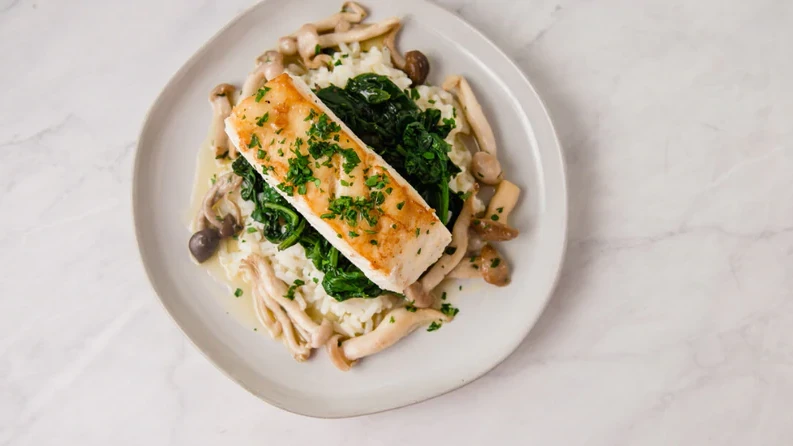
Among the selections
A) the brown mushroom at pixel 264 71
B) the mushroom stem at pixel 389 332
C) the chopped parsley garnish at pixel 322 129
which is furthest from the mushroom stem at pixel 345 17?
the mushroom stem at pixel 389 332

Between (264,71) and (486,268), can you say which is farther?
(264,71)

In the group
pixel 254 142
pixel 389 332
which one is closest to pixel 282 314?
pixel 389 332

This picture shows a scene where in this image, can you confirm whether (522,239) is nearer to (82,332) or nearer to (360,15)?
(360,15)

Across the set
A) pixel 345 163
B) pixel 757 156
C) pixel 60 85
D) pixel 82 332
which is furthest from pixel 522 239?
pixel 60 85

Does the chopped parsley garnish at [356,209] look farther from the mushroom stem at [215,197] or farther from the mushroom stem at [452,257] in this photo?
the mushroom stem at [215,197]

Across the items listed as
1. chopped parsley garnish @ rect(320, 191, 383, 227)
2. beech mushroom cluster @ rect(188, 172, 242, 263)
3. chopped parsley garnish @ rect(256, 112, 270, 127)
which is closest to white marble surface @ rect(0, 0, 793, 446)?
beech mushroom cluster @ rect(188, 172, 242, 263)

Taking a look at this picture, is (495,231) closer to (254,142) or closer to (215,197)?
(254,142)
